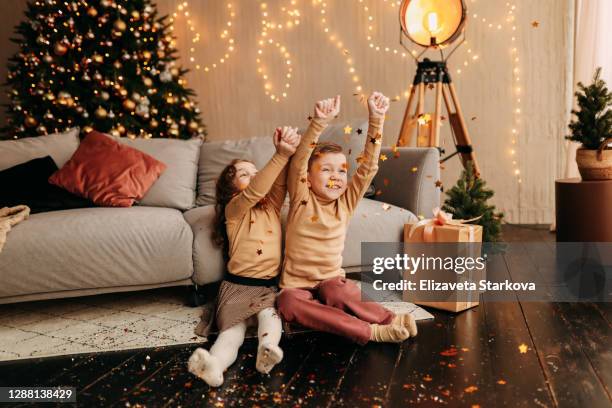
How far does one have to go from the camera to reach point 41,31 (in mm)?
3264

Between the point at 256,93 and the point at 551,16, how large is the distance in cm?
220

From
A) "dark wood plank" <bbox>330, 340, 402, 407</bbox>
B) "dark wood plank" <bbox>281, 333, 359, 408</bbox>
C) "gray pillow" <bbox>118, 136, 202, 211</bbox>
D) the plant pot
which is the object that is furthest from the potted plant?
"gray pillow" <bbox>118, 136, 202, 211</bbox>

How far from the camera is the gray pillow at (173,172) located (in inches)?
101

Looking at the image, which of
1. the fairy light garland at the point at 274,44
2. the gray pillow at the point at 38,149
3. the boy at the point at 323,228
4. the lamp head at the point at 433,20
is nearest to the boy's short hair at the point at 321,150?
the boy at the point at 323,228

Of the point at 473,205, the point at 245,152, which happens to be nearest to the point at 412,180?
the point at 473,205

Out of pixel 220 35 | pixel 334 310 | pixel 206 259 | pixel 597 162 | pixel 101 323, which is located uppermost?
pixel 220 35

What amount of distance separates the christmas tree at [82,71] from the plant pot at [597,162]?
258 centimetres

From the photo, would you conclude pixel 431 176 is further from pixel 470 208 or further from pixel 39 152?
pixel 39 152

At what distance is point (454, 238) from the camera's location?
1931 mm

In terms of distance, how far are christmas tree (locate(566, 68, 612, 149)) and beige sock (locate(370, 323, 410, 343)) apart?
4.29 feet

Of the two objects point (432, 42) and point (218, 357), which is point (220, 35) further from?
point (218, 357)

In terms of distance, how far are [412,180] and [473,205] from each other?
306mm

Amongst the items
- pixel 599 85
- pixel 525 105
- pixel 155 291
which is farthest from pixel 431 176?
pixel 525 105

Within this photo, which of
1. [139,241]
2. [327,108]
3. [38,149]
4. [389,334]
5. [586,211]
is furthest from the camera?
[38,149]
